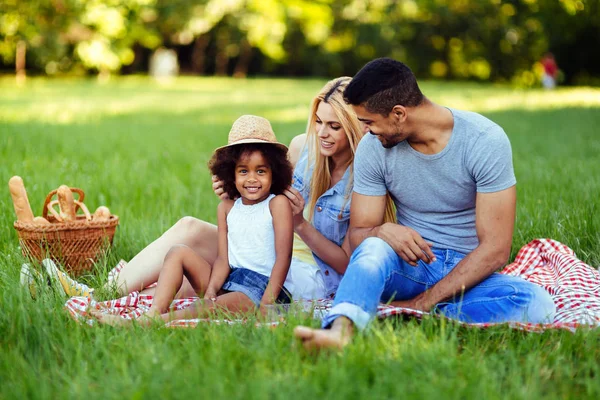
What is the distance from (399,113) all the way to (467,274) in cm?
87

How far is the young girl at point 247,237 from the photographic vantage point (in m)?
3.76

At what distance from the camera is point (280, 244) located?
379 cm

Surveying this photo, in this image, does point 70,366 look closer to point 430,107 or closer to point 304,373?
point 304,373

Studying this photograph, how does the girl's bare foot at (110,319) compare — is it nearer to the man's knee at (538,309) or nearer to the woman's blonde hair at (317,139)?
the woman's blonde hair at (317,139)

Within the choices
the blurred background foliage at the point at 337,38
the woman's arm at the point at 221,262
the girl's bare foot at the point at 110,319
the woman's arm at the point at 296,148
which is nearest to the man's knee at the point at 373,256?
the woman's arm at the point at 221,262

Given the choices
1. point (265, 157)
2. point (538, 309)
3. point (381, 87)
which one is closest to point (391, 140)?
point (381, 87)

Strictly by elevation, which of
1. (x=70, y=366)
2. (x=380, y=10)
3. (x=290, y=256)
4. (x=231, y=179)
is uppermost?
(x=380, y=10)

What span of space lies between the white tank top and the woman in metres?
0.19

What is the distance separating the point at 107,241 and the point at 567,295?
113 inches

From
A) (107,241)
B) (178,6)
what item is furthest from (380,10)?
(107,241)

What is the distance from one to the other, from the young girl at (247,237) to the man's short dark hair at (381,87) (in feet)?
2.32

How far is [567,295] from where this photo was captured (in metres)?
3.96

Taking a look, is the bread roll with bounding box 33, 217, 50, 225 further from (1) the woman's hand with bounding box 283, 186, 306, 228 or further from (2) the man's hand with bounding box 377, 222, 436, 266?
(2) the man's hand with bounding box 377, 222, 436, 266

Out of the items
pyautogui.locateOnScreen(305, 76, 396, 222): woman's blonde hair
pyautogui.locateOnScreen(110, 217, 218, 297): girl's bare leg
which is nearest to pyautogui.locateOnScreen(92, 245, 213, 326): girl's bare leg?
pyautogui.locateOnScreen(110, 217, 218, 297): girl's bare leg
